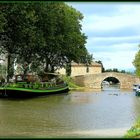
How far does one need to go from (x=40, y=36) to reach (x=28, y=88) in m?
4.32

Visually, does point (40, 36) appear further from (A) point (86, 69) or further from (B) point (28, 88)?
(A) point (86, 69)

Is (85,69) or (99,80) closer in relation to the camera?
(99,80)

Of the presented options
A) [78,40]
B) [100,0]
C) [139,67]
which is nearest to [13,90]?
[78,40]

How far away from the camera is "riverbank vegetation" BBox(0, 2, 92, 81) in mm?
31047

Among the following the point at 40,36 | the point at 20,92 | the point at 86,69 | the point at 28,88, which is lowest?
the point at 20,92

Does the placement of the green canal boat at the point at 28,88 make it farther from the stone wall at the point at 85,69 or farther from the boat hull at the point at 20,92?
the stone wall at the point at 85,69

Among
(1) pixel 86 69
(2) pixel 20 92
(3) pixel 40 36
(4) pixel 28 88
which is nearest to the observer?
(2) pixel 20 92

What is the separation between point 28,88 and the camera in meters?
33.8

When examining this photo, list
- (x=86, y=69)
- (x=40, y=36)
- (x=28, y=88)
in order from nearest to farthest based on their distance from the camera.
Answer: (x=28, y=88) < (x=40, y=36) < (x=86, y=69)

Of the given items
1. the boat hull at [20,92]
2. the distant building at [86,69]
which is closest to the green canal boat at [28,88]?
the boat hull at [20,92]

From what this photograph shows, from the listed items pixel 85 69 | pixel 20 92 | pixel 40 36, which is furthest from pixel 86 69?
pixel 20 92

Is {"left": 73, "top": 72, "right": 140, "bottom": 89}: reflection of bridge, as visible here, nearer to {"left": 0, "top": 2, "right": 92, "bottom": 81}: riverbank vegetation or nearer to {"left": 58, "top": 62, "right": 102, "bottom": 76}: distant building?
{"left": 58, "top": 62, "right": 102, "bottom": 76}: distant building

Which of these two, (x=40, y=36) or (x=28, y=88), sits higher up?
(x=40, y=36)

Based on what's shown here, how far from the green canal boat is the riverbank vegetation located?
210cm
